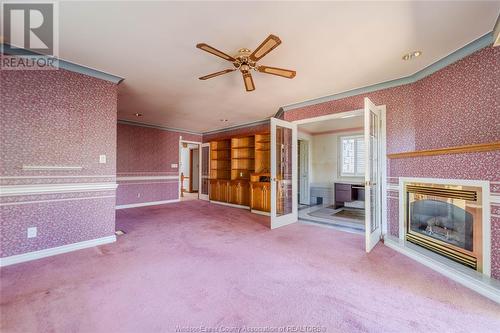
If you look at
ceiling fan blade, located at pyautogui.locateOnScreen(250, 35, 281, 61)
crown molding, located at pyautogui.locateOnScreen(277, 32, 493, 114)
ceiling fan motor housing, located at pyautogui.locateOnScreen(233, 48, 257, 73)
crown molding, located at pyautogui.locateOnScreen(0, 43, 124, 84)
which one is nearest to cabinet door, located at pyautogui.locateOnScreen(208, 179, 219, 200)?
crown molding, located at pyautogui.locateOnScreen(277, 32, 493, 114)

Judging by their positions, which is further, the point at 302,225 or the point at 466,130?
the point at 302,225

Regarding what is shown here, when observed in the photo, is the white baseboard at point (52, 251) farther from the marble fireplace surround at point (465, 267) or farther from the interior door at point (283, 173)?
the marble fireplace surround at point (465, 267)

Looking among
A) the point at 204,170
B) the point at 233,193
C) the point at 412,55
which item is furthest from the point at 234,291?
the point at 204,170

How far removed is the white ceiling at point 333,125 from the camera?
5556 mm

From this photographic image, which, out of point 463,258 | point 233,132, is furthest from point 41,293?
point 233,132

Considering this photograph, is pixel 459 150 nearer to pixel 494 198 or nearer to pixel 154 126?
pixel 494 198

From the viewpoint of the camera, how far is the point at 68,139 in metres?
3.11

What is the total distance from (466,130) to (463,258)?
147cm

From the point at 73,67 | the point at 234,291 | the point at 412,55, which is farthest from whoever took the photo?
the point at 73,67

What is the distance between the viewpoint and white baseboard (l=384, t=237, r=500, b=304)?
2.03 metres

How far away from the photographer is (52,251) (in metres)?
2.94

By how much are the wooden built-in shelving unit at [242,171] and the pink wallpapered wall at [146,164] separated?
4.47 ft

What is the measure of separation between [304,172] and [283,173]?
2.92m

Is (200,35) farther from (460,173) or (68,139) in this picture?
(460,173)
